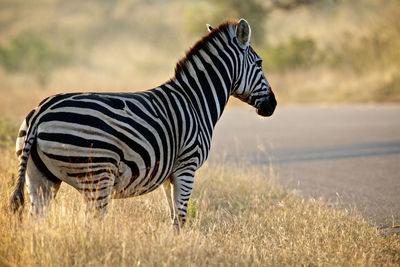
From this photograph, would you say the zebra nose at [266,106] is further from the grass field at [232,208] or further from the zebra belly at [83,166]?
the zebra belly at [83,166]

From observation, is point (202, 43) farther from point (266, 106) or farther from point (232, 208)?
point (232, 208)

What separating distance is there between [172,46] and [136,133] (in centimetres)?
6505

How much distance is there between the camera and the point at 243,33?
5.58 metres

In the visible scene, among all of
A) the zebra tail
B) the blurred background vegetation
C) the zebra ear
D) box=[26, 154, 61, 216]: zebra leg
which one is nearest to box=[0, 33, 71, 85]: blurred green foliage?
the blurred background vegetation

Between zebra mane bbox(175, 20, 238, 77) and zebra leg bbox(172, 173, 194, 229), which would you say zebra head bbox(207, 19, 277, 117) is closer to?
zebra mane bbox(175, 20, 238, 77)

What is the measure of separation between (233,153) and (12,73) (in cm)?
3413

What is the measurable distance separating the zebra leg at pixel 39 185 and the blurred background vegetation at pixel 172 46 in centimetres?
1486

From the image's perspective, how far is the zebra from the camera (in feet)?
13.8

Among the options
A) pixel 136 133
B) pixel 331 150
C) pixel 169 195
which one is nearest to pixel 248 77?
pixel 169 195

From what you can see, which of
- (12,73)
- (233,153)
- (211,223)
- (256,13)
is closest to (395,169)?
(233,153)

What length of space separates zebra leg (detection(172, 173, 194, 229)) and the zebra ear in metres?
1.57

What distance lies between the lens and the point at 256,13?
37906 mm

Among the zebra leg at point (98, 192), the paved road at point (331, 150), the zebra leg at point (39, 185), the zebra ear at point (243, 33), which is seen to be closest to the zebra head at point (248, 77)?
the zebra ear at point (243, 33)

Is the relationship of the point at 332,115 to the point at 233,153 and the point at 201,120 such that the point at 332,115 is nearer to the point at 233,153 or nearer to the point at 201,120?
the point at 233,153
